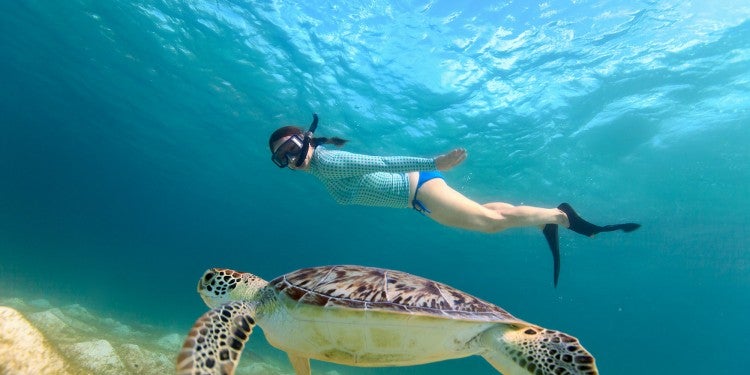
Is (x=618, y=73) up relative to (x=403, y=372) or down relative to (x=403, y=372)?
up

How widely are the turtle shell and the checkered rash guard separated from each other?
2063 mm

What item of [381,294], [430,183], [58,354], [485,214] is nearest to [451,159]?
[430,183]

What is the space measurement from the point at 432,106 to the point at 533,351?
1234cm

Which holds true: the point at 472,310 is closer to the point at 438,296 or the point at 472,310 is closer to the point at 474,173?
the point at 438,296

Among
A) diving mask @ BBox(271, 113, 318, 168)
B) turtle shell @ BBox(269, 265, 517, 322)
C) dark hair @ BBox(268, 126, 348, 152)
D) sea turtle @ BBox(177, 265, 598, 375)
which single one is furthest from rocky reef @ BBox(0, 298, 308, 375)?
dark hair @ BBox(268, 126, 348, 152)

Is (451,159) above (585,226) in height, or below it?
above

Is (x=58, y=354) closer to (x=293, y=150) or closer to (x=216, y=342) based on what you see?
(x=216, y=342)

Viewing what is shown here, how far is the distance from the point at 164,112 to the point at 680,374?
109 m

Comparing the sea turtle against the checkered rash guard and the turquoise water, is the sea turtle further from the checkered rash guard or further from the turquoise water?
the turquoise water

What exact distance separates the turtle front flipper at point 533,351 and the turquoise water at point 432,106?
944 centimetres

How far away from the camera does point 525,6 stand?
31.8 ft

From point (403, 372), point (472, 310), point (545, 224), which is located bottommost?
point (403, 372)

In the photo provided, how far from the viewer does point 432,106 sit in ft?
45.4

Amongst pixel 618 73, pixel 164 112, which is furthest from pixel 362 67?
pixel 164 112
